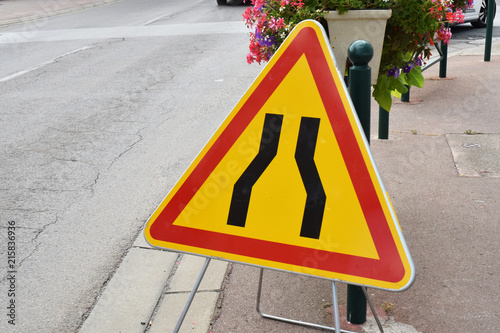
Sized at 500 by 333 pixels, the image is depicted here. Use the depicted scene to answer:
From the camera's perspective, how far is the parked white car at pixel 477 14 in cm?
1191

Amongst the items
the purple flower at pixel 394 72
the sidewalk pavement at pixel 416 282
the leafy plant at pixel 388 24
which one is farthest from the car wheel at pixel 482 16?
the purple flower at pixel 394 72

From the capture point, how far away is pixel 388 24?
3135 millimetres

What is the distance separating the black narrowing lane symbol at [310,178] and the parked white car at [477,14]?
10662mm

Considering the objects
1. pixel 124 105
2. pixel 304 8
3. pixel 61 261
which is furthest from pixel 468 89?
pixel 61 261

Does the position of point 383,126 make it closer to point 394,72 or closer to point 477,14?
point 394,72

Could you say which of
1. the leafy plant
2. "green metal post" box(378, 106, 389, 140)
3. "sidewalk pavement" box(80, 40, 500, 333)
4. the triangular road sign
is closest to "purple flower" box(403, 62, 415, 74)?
the leafy plant

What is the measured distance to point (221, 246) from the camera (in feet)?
6.99

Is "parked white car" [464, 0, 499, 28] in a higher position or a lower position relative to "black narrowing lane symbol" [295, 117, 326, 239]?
lower

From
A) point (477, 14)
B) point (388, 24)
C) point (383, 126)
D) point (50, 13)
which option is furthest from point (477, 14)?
point (50, 13)

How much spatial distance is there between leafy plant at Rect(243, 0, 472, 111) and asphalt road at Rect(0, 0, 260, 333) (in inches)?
67.0

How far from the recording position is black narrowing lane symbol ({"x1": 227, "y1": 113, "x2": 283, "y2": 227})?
2.09 meters

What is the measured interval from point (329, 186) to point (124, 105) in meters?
5.95

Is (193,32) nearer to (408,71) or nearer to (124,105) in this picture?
(124,105)

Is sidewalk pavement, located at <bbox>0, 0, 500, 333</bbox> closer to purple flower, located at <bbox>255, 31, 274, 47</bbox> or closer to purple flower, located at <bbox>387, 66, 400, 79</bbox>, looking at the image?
purple flower, located at <bbox>387, 66, 400, 79</bbox>
